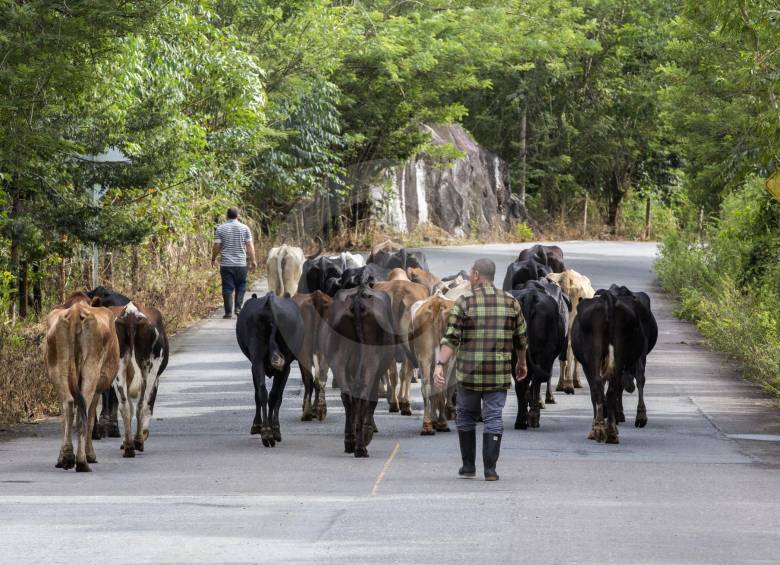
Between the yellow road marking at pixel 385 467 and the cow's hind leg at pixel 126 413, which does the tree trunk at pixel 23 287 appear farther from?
the yellow road marking at pixel 385 467

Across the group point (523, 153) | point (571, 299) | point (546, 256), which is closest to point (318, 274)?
point (546, 256)

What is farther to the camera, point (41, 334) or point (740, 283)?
point (740, 283)

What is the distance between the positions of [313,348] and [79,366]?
3.51 m

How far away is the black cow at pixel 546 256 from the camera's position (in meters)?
21.4

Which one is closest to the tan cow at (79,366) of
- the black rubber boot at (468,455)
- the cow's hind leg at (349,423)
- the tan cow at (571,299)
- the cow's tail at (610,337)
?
the cow's hind leg at (349,423)

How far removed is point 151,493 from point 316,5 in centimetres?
2456

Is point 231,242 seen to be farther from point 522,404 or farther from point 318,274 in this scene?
point 522,404

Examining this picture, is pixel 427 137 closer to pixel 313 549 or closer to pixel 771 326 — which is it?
pixel 771 326

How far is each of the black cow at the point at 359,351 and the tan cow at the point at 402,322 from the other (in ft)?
3.21

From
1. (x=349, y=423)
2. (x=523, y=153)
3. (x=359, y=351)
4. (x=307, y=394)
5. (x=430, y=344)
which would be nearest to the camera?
(x=349, y=423)

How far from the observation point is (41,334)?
18.1 meters

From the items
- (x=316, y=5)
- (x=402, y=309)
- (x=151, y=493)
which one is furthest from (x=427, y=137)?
(x=151, y=493)

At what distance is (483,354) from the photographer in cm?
1182

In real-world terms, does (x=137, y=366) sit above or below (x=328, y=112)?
below
